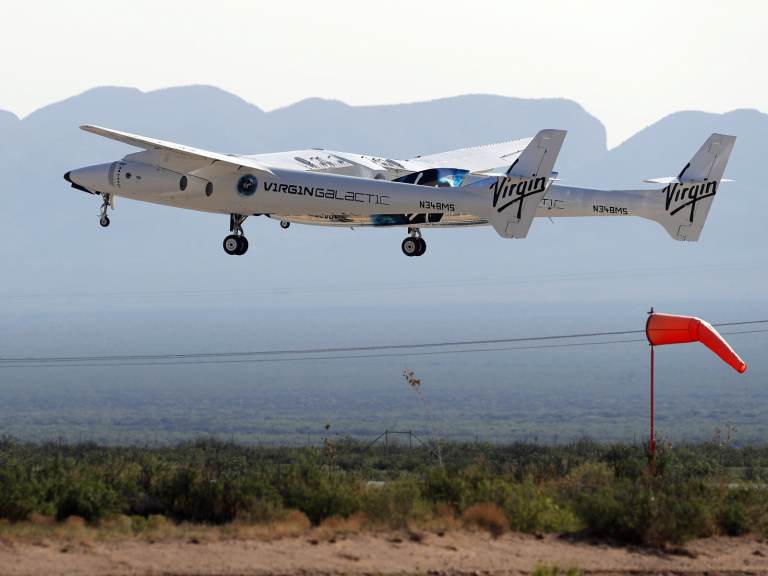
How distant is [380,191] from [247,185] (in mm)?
4979

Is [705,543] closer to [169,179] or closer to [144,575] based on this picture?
[144,575]

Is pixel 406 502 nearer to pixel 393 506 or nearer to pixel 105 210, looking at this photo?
pixel 393 506

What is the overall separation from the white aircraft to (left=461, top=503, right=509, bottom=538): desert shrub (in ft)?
42.4

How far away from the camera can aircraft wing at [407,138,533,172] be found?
56.1 meters

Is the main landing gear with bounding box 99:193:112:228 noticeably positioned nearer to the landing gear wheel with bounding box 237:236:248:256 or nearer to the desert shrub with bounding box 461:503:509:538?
the landing gear wheel with bounding box 237:236:248:256

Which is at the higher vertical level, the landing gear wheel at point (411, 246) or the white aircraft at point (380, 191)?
the white aircraft at point (380, 191)

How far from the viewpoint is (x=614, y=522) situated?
30.3 meters

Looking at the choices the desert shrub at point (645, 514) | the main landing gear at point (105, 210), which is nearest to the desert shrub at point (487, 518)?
the desert shrub at point (645, 514)

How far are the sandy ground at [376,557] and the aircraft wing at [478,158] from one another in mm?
26757

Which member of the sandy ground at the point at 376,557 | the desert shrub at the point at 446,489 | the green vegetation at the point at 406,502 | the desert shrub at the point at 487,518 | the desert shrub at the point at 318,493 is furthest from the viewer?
the desert shrub at the point at 446,489

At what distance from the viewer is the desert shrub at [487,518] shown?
3056 centimetres

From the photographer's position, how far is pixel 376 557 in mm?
28141

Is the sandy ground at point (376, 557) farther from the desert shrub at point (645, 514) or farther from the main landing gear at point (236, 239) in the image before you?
the main landing gear at point (236, 239)

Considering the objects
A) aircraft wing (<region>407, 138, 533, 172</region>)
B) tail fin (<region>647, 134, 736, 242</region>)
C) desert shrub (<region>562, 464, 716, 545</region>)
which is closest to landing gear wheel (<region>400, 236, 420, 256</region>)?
aircraft wing (<region>407, 138, 533, 172</region>)
